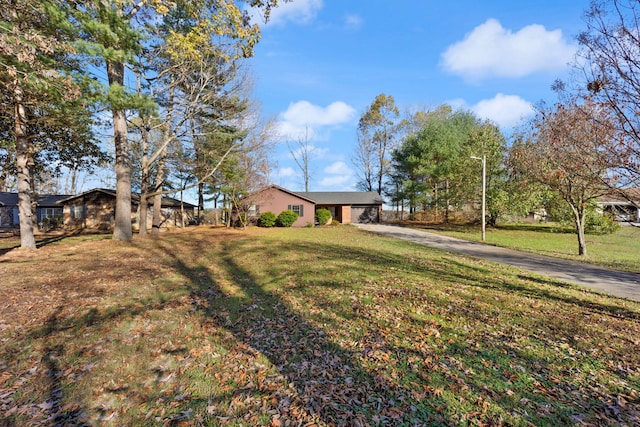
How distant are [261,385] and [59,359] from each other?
2625 mm

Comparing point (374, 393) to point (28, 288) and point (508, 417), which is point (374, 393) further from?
point (28, 288)

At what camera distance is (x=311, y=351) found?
3986 mm

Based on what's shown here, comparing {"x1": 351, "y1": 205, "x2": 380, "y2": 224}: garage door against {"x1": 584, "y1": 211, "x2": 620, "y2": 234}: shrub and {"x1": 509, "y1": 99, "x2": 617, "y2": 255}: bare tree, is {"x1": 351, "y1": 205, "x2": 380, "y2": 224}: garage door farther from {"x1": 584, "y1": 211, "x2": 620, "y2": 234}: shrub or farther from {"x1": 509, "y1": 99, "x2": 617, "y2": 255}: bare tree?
{"x1": 509, "y1": 99, "x2": 617, "y2": 255}: bare tree

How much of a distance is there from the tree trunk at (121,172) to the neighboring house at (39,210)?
63.5ft

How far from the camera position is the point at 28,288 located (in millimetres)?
6148

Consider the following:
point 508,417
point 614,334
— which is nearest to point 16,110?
point 508,417

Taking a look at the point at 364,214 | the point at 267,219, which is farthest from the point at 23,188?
the point at 364,214

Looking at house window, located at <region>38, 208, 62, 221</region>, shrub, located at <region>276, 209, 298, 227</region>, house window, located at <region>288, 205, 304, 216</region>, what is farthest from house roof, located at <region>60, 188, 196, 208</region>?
house window, located at <region>288, 205, 304, 216</region>

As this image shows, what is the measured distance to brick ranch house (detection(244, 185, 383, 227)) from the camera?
26.7 m

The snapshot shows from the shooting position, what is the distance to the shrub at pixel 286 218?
1032 inches

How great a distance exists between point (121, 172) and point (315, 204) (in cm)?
1917

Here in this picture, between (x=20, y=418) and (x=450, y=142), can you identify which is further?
(x=450, y=142)

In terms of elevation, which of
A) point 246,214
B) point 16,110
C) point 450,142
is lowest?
point 246,214

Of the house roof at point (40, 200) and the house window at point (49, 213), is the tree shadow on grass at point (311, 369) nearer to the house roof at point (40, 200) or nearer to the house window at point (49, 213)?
the house roof at point (40, 200)
